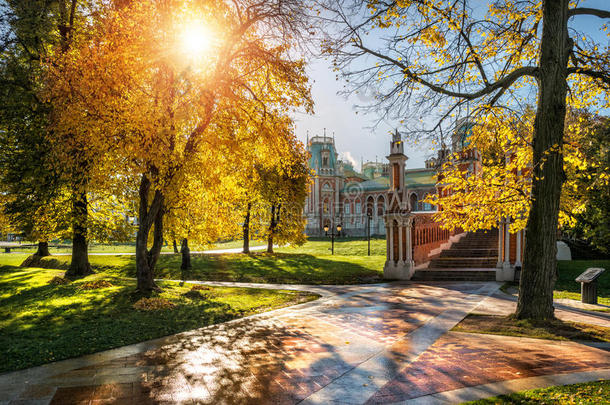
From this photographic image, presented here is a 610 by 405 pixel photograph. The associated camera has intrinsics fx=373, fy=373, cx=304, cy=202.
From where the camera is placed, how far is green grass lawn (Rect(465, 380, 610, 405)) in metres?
4.01

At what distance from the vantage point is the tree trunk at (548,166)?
7.50m

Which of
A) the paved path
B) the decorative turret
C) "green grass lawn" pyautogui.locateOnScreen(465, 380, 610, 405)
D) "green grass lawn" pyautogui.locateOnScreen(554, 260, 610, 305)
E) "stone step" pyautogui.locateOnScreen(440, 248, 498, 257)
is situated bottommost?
"green grass lawn" pyautogui.locateOnScreen(554, 260, 610, 305)

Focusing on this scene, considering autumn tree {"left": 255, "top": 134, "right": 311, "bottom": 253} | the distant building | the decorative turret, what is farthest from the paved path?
the distant building

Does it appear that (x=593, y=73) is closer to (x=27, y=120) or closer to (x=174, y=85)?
(x=174, y=85)

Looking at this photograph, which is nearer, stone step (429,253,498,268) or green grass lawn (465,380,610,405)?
green grass lawn (465,380,610,405)

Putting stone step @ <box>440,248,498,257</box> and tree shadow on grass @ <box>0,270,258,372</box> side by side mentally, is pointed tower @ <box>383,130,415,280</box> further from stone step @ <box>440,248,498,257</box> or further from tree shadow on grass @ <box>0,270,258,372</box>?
tree shadow on grass @ <box>0,270,258,372</box>

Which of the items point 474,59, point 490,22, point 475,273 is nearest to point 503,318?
point 474,59

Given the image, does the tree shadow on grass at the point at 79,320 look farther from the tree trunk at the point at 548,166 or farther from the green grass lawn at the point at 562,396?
the tree trunk at the point at 548,166

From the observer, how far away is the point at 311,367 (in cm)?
546

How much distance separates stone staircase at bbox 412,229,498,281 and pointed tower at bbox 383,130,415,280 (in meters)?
0.88

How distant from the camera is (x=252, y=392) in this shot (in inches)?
180

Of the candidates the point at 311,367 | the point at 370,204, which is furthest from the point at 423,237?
the point at 370,204

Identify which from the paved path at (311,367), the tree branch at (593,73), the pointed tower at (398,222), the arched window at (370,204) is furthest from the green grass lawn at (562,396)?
the arched window at (370,204)

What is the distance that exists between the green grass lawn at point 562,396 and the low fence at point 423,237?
12.9m
